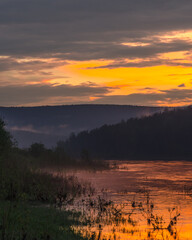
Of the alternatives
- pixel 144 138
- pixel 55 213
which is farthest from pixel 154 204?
pixel 144 138

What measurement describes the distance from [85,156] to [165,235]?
36132 millimetres

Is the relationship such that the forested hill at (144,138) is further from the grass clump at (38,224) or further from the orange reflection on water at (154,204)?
the grass clump at (38,224)

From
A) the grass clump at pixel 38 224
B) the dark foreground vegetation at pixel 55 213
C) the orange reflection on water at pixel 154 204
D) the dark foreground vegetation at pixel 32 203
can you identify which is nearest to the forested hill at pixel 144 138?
the orange reflection on water at pixel 154 204

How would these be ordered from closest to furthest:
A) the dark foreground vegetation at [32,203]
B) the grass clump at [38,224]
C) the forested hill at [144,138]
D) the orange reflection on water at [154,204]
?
the grass clump at [38,224]
the dark foreground vegetation at [32,203]
the orange reflection on water at [154,204]
the forested hill at [144,138]

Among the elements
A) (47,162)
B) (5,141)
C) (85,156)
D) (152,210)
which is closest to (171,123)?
(85,156)

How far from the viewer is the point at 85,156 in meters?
53.2

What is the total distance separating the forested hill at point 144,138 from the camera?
9938 centimetres

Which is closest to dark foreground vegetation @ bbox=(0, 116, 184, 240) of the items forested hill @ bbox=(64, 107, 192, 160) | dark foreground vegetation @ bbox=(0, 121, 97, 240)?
dark foreground vegetation @ bbox=(0, 121, 97, 240)

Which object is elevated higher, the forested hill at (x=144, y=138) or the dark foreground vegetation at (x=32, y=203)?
the forested hill at (x=144, y=138)

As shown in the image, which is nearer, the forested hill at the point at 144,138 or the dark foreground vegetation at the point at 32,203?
the dark foreground vegetation at the point at 32,203

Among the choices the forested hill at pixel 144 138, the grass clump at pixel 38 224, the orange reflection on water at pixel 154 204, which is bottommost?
the orange reflection on water at pixel 154 204

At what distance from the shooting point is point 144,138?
110188 mm

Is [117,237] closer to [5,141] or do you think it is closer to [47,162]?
[5,141]

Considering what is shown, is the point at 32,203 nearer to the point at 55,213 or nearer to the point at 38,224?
the point at 55,213
